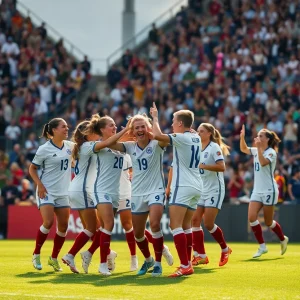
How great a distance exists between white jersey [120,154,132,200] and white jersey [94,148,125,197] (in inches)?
36.3

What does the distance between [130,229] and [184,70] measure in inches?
775

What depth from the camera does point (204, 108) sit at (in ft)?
100

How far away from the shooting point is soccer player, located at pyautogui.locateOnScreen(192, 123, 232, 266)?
50.9 feet

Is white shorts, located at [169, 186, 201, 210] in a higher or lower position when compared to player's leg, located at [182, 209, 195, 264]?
higher

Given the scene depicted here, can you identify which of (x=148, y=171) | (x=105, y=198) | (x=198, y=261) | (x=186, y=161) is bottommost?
(x=198, y=261)

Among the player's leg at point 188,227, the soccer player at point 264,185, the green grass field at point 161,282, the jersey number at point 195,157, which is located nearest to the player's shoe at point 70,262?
the green grass field at point 161,282

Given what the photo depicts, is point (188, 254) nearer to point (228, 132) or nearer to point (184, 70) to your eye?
point (228, 132)

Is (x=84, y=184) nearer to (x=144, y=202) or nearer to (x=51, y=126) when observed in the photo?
(x=51, y=126)

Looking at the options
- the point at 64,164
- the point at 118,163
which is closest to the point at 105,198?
the point at 118,163

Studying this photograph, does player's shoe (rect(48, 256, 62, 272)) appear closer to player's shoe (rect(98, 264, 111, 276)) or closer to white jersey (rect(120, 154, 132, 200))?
player's shoe (rect(98, 264, 111, 276))

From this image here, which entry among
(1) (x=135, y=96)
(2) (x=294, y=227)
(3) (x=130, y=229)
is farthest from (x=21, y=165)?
(3) (x=130, y=229)

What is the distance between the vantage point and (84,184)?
14.5 metres

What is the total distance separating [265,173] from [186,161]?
533 centimetres

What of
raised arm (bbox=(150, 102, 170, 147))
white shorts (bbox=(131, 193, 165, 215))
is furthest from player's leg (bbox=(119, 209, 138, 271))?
raised arm (bbox=(150, 102, 170, 147))
